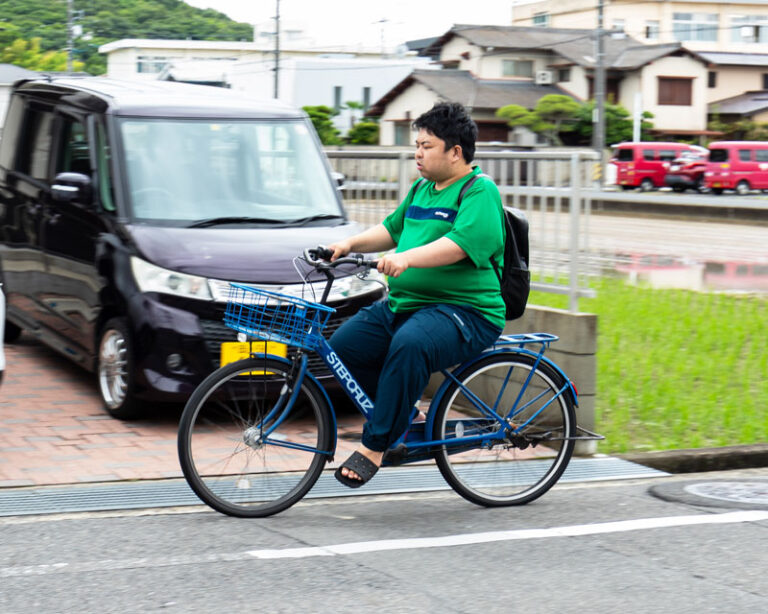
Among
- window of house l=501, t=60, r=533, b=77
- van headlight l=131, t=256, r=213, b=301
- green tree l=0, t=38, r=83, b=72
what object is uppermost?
green tree l=0, t=38, r=83, b=72

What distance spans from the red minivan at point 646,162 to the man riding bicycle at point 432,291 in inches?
1667

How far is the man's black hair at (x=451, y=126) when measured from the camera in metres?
5.18

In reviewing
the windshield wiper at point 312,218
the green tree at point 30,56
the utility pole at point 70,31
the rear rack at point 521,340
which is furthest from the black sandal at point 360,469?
the green tree at point 30,56

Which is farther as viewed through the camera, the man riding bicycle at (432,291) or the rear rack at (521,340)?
the rear rack at (521,340)

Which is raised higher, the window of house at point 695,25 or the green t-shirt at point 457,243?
the window of house at point 695,25

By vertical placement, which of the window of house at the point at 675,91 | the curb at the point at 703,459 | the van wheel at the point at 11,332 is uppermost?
the window of house at the point at 675,91

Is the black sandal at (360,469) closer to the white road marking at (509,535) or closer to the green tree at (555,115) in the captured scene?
the white road marking at (509,535)

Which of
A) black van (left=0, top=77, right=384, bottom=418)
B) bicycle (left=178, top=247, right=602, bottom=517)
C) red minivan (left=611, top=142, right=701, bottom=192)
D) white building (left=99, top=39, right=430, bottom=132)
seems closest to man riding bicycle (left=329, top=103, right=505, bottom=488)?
bicycle (left=178, top=247, right=602, bottom=517)

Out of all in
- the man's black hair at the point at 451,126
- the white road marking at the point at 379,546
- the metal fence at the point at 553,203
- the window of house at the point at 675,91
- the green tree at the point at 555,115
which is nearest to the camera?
the white road marking at the point at 379,546

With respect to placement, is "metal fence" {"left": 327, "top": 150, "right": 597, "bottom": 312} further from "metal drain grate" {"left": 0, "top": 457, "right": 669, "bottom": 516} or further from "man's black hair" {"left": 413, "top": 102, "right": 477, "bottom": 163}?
"man's black hair" {"left": 413, "top": 102, "right": 477, "bottom": 163}

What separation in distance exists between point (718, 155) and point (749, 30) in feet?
155

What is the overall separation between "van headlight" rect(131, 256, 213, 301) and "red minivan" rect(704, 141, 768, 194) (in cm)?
3956

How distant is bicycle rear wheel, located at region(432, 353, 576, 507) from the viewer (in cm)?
548

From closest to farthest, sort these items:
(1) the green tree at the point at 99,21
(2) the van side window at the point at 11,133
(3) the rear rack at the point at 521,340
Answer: (3) the rear rack at the point at 521,340 → (2) the van side window at the point at 11,133 → (1) the green tree at the point at 99,21
